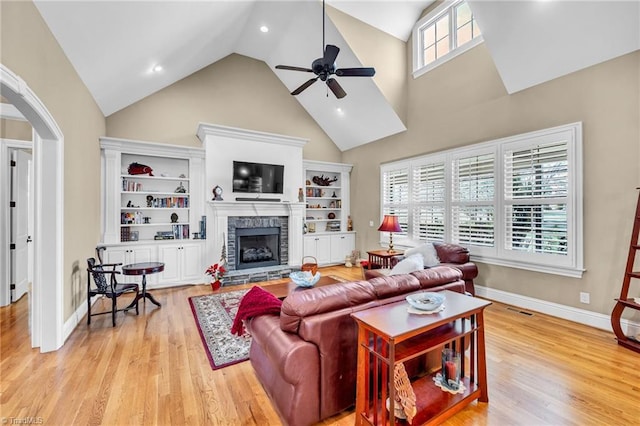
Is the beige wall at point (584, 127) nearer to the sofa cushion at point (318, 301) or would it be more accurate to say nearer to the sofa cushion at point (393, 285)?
the sofa cushion at point (393, 285)

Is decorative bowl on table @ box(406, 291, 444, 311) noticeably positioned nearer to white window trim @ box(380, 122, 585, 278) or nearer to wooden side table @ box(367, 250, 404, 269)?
white window trim @ box(380, 122, 585, 278)

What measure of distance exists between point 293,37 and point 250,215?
3.66 metres

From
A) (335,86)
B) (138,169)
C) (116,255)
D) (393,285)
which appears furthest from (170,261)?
(393,285)

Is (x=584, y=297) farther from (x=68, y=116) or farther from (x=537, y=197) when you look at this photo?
(x=68, y=116)

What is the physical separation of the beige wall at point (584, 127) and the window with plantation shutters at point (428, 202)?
1.50 ft

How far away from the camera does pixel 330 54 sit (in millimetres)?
3426

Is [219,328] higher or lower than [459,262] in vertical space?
lower

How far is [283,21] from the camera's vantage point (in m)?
5.25

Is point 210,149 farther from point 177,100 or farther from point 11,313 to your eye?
point 11,313

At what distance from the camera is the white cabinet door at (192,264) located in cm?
519

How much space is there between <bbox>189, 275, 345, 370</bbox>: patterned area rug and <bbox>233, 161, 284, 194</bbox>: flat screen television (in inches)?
83.0

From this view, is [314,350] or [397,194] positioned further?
[397,194]

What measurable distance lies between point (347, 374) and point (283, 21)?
5.86 metres

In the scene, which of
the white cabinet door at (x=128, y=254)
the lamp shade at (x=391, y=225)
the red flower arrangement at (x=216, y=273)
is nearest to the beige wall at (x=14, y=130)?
the white cabinet door at (x=128, y=254)
